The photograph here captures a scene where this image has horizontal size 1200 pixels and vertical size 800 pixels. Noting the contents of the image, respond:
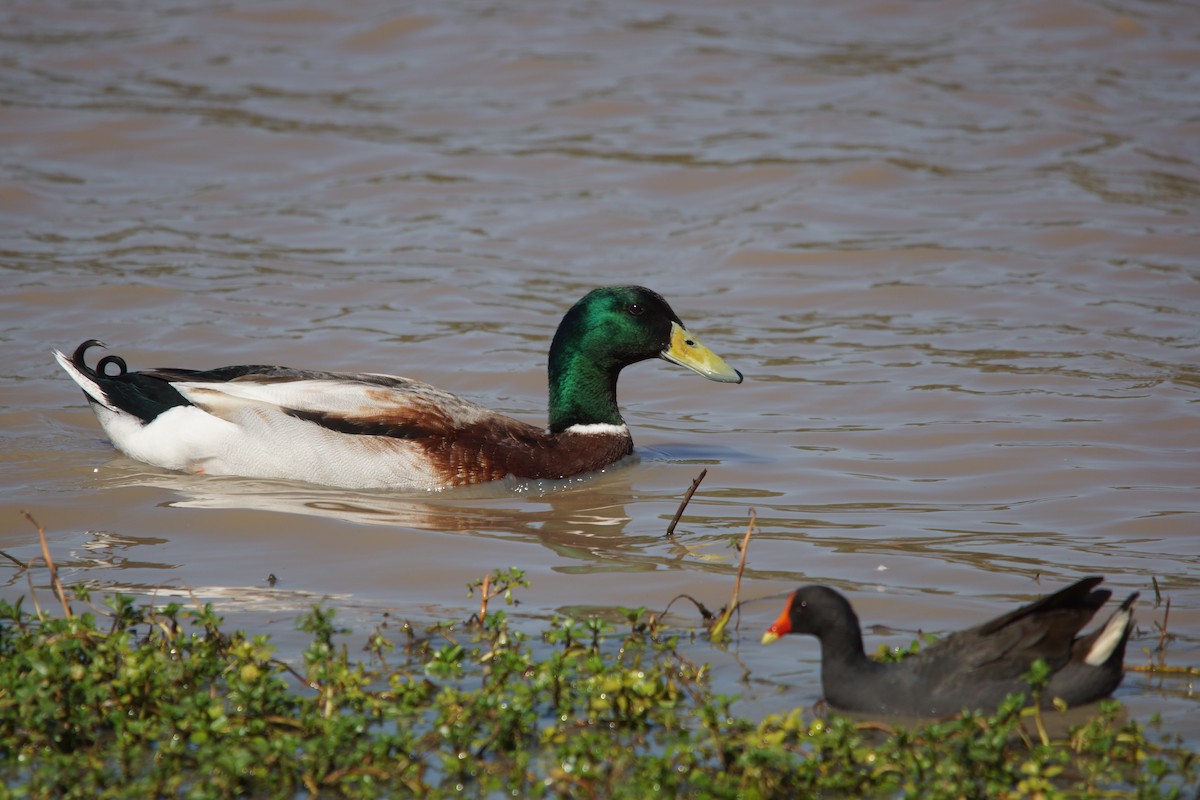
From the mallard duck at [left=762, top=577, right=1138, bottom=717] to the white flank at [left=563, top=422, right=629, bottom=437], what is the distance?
3.90 metres

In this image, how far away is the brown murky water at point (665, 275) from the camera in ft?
22.4

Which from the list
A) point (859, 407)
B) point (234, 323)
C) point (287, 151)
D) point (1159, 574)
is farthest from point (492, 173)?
point (1159, 574)

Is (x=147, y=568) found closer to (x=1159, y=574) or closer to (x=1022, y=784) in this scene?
(x=1022, y=784)

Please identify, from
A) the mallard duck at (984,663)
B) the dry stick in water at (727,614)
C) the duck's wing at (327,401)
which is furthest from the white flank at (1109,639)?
the duck's wing at (327,401)

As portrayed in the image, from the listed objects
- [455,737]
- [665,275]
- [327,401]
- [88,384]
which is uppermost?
[665,275]

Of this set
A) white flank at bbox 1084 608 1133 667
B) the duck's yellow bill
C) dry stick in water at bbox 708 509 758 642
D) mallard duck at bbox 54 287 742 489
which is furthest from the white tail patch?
white flank at bbox 1084 608 1133 667

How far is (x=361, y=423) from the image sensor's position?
A: 27.0 ft

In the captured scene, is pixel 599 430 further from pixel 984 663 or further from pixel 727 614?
pixel 984 663

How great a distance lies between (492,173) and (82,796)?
11.5m

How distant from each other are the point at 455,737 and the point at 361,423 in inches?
154

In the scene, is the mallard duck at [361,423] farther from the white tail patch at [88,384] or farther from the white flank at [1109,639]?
the white flank at [1109,639]

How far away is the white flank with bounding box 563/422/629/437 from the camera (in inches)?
346

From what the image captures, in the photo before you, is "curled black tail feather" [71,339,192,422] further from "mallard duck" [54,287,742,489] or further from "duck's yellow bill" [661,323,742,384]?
"duck's yellow bill" [661,323,742,384]

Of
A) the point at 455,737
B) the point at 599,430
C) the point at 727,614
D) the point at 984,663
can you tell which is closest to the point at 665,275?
the point at 599,430
